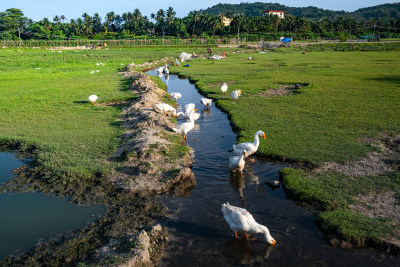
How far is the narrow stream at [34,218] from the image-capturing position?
23.8 ft

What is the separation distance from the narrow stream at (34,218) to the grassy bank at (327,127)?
5.78 m

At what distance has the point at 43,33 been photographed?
97.2m

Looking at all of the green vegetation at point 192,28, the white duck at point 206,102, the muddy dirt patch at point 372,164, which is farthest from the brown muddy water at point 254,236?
the green vegetation at point 192,28

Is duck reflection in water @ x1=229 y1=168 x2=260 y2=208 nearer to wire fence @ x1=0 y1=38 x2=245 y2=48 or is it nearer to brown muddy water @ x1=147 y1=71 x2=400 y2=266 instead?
brown muddy water @ x1=147 y1=71 x2=400 y2=266

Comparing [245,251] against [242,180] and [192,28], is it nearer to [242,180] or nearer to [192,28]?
[242,180]

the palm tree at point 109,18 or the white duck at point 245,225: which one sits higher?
the palm tree at point 109,18

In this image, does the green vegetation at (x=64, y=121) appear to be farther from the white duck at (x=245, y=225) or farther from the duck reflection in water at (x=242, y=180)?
the white duck at (x=245, y=225)

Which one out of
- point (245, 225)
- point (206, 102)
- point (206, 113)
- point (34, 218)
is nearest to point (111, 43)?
point (206, 102)

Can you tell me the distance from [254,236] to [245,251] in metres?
0.60

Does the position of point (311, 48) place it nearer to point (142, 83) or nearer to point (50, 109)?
point (142, 83)

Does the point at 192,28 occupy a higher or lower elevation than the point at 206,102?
higher

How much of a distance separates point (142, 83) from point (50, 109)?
7.64 meters

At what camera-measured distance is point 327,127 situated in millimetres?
14055

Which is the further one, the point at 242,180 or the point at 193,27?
the point at 193,27
